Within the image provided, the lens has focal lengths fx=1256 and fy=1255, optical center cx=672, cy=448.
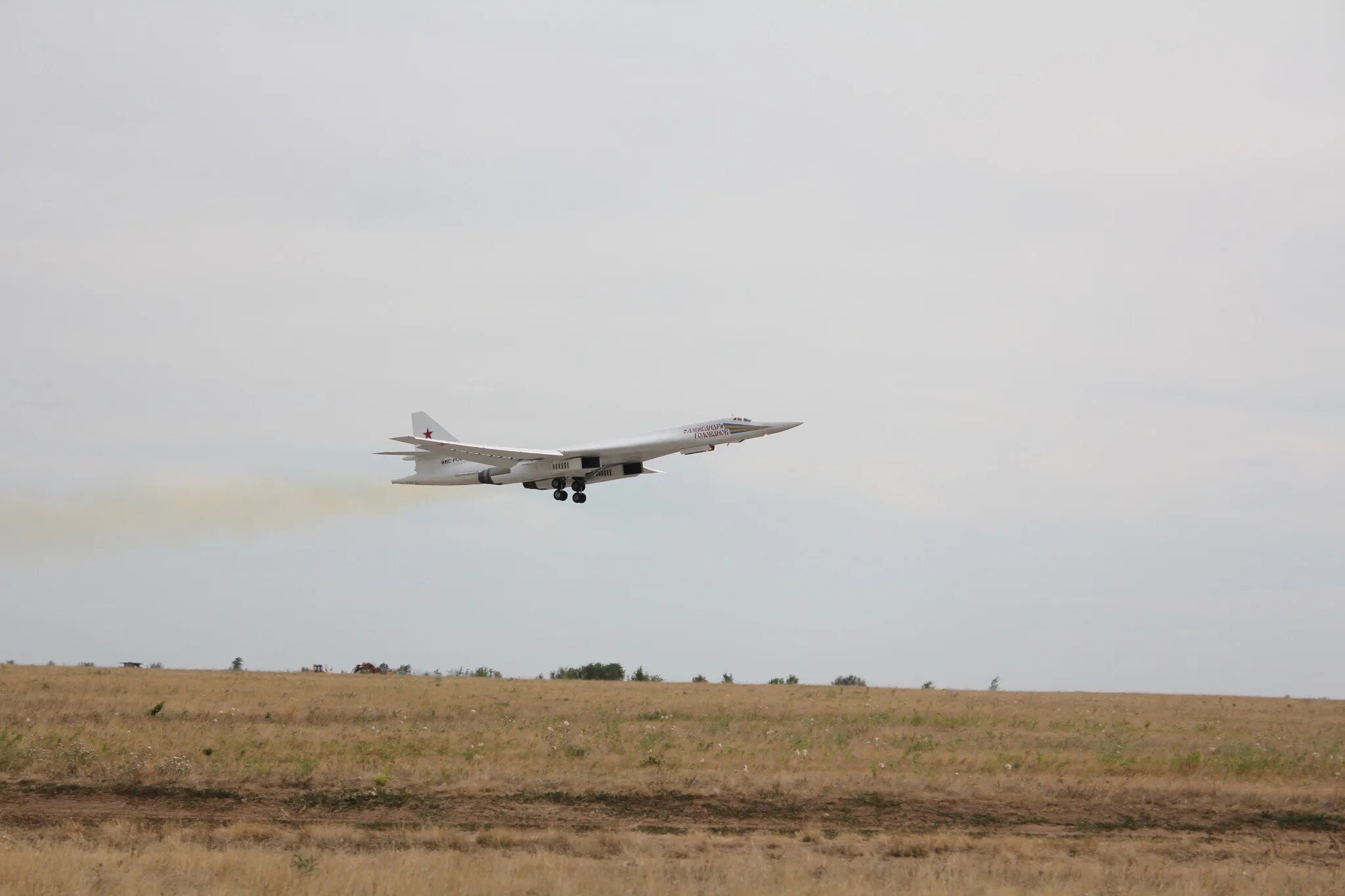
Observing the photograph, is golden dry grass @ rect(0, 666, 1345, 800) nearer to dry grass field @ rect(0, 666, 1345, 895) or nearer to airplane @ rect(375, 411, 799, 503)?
dry grass field @ rect(0, 666, 1345, 895)

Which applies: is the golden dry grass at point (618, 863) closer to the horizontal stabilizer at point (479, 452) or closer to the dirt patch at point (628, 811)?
the dirt patch at point (628, 811)

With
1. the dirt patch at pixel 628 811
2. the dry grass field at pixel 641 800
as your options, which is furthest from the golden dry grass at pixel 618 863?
the dirt patch at pixel 628 811

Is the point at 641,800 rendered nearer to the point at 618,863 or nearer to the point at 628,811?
the point at 628,811

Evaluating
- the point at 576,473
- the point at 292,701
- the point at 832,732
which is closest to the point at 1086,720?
the point at 832,732

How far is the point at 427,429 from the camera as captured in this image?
1960 inches

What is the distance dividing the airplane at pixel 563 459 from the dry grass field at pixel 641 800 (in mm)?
9282

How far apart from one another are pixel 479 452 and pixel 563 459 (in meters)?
2.94

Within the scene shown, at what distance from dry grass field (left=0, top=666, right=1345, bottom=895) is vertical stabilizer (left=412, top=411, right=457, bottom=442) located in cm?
1461

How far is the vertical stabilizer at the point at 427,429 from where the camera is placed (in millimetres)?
49531

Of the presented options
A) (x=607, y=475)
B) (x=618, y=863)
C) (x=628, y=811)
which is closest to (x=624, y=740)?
(x=628, y=811)

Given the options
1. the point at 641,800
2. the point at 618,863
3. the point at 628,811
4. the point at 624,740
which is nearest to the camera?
the point at 618,863

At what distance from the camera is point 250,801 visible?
2173cm

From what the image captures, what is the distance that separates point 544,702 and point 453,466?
1121 centimetres

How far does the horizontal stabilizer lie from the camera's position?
4212 centimetres
